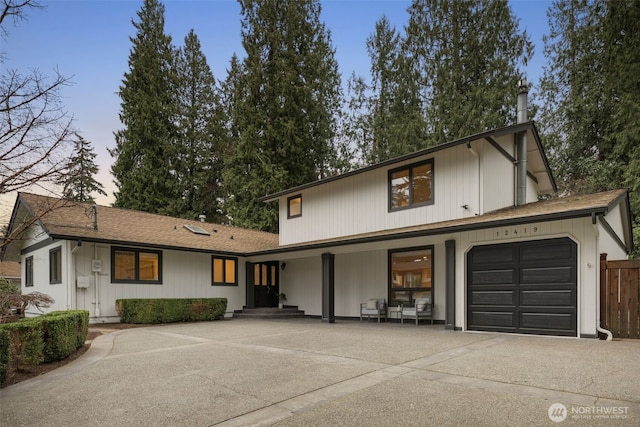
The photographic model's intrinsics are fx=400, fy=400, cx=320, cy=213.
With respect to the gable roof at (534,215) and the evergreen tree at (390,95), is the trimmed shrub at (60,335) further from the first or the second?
the evergreen tree at (390,95)

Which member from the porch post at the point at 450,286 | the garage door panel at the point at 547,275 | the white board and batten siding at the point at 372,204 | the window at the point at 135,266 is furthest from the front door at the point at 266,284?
the garage door panel at the point at 547,275

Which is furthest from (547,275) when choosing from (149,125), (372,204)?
(149,125)

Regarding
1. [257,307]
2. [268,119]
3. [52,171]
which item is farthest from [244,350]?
[268,119]

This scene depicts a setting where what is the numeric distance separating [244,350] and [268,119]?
1910 centimetres

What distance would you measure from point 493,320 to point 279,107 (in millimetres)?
18862

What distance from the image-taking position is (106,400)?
4.14 metres

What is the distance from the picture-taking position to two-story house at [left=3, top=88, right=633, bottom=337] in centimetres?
823

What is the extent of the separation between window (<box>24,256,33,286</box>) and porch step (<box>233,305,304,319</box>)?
8.10 m

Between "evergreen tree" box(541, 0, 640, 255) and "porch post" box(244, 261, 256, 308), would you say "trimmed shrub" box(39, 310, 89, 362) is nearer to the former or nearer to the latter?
"porch post" box(244, 261, 256, 308)

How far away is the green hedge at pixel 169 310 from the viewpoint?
1205 cm

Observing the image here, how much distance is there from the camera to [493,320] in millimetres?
8992

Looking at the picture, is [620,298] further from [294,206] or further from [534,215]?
[294,206]

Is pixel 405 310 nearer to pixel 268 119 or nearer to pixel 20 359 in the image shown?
pixel 20 359

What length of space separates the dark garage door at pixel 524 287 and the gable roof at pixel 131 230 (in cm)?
871
